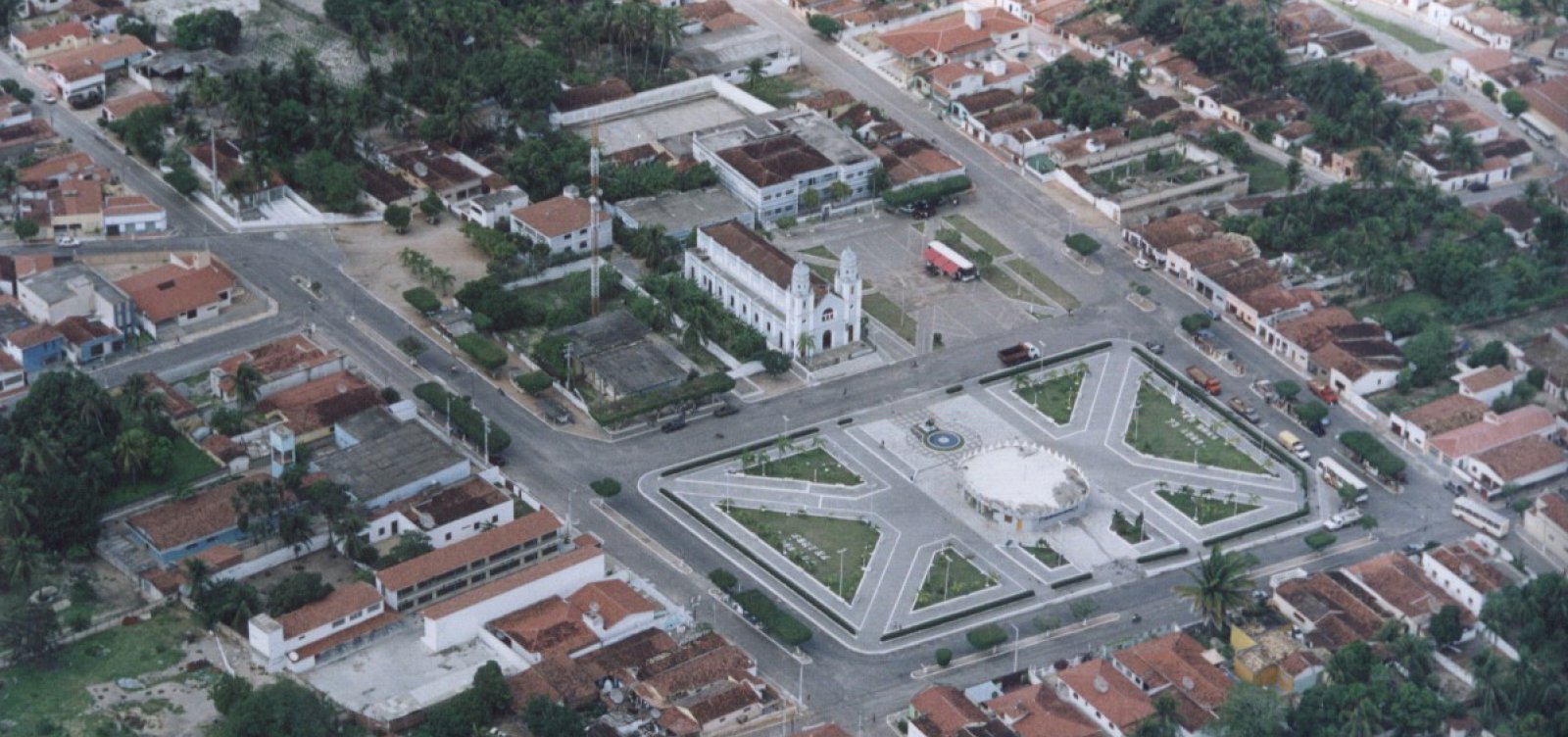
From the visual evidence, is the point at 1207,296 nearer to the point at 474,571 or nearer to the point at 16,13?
the point at 474,571

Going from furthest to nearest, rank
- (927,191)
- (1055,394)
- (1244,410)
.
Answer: (927,191) → (1055,394) → (1244,410)

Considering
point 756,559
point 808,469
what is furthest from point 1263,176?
point 756,559

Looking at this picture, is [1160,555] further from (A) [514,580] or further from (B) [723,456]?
(A) [514,580]

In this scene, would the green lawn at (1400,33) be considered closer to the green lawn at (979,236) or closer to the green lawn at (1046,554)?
the green lawn at (979,236)

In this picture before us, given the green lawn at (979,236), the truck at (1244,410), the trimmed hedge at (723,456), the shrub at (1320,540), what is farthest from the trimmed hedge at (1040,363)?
the shrub at (1320,540)

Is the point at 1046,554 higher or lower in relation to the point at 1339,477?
lower

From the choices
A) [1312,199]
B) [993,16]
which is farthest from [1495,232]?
[993,16]
